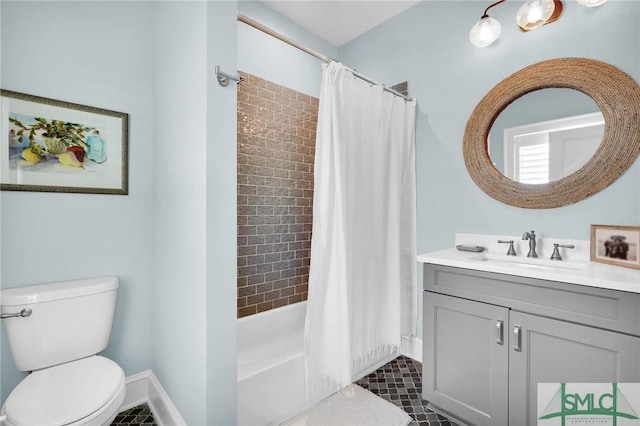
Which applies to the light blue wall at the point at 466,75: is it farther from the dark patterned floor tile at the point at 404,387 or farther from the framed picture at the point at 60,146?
the framed picture at the point at 60,146

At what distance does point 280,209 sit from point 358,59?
163 centimetres

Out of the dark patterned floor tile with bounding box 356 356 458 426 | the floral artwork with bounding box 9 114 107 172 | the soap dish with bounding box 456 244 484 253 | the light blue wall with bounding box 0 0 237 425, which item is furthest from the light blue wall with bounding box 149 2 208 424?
the soap dish with bounding box 456 244 484 253

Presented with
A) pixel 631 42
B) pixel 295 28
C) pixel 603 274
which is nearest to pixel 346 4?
pixel 295 28

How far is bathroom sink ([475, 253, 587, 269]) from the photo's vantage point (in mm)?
1654

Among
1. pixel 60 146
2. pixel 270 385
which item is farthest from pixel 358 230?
pixel 60 146

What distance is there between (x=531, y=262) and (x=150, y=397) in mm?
2463

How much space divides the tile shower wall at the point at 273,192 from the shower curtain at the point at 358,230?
0.85 meters

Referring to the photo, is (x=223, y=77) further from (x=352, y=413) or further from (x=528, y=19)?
(x=352, y=413)

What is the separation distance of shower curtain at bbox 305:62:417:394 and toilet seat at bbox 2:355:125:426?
934mm

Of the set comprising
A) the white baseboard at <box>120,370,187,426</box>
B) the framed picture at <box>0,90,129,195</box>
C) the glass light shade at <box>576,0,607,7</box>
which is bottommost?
the white baseboard at <box>120,370,187,426</box>

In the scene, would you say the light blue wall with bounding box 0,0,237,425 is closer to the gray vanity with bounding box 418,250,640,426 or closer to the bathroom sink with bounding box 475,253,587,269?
the gray vanity with bounding box 418,250,640,426

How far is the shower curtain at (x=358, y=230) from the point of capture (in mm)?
1707

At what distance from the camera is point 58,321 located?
1.50 m

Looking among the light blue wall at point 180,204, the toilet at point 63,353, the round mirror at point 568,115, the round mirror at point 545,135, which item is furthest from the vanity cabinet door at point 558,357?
the toilet at point 63,353
